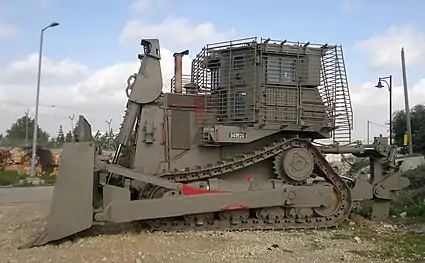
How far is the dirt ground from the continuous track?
1.23ft

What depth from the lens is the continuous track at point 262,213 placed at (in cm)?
1155

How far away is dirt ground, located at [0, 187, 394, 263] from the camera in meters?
8.90

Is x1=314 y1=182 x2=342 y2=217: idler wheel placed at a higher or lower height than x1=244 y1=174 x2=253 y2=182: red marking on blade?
lower

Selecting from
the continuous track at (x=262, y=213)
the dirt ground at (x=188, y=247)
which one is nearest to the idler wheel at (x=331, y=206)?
the continuous track at (x=262, y=213)

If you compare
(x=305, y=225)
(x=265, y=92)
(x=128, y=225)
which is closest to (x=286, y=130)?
(x=265, y=92)

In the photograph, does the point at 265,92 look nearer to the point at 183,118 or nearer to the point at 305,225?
the point at 183,118

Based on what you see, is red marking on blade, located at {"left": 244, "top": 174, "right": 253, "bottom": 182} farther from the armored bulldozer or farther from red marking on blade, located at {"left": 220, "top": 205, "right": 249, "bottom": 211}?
red marking on blade, located at {"left": 220, "top": 205, "right": 249, "bottom": 211}

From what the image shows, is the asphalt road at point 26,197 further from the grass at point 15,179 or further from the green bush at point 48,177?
the green bush at point 48,177

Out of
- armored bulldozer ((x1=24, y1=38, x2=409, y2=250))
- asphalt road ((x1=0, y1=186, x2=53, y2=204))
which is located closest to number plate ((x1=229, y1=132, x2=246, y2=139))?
armored bulldozer ((x1=24, y1=38, x2=409, y2=250))

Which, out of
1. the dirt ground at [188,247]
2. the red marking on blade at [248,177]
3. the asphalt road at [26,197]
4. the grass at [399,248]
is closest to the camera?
the dirt ground at [188,247]

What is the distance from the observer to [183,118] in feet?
41.4

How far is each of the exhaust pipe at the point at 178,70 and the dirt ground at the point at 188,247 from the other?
3.83 m

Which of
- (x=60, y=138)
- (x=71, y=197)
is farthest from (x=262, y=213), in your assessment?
(x=60, y=138)

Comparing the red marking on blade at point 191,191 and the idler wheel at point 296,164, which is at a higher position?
the idler wheel at point 296,164
